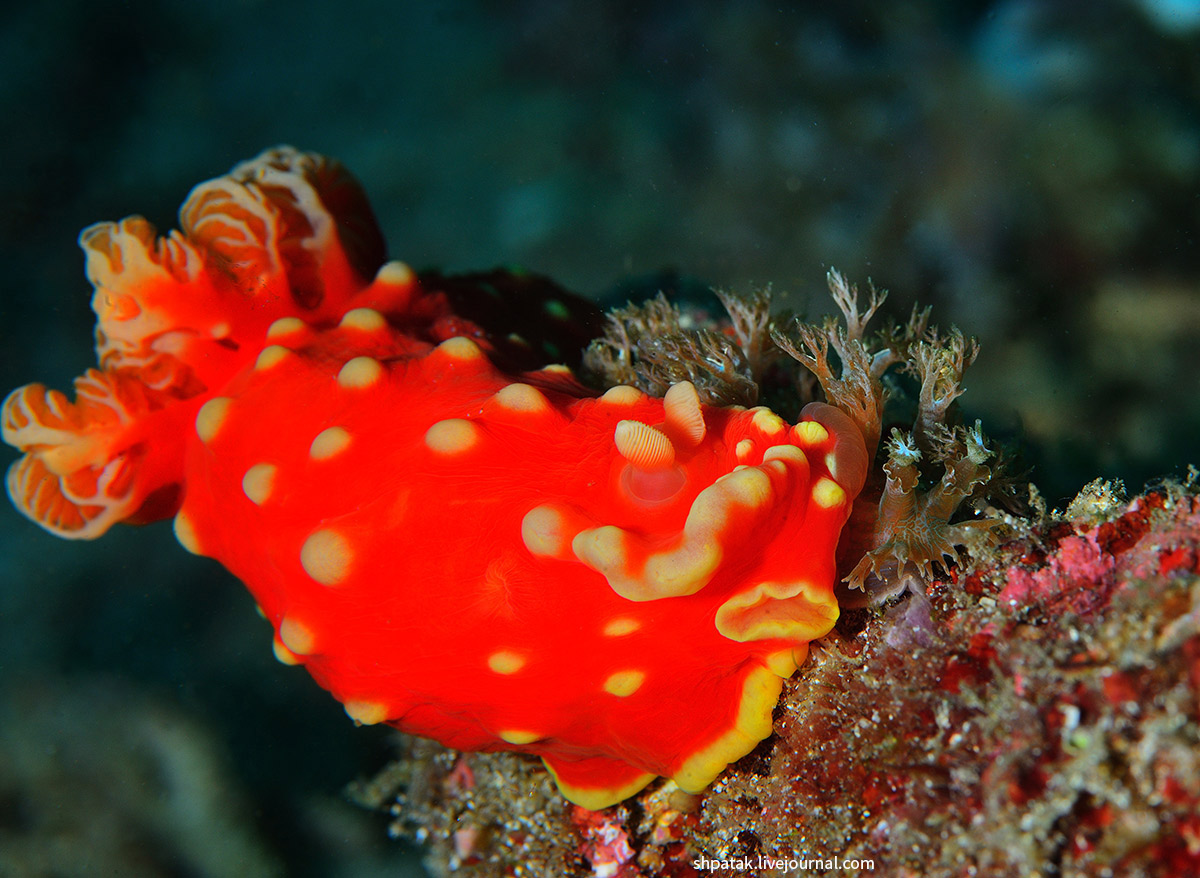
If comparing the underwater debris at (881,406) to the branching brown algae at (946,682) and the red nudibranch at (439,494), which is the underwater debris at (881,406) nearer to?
the branching brown algae at (946,682)

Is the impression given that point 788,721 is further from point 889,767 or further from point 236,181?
point 236,181

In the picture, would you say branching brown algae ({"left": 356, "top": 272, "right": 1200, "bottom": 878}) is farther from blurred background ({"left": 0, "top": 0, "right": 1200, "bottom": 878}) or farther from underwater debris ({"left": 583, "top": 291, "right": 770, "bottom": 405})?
blurred background ({"left": 0, "top": 0, "right": 1200, "bottom": 878})

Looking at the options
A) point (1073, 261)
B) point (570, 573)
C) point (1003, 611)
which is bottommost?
point (570, 573)

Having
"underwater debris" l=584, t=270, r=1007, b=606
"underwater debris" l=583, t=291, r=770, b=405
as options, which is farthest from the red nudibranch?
"underwater debris" l=583, t=291, r=770, b=405

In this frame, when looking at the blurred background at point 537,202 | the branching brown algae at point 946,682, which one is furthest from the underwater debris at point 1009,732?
the blurred background at point 537,202

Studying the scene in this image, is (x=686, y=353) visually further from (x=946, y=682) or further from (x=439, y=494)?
(x=946, y=682)

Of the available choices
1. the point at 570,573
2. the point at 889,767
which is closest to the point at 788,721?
the point at 889,767

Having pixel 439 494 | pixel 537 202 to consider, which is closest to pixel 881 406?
pixel 439 494
